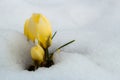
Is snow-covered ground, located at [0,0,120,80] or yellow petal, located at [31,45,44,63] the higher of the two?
yellow petal, located at [31,45,44,63]

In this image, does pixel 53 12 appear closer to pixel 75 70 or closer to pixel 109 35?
pixel 109 35

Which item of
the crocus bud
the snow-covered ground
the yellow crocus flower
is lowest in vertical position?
the snow-covered ground

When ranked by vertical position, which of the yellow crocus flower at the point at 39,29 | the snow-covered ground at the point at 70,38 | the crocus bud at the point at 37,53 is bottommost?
the snow-covered ground at the point at 70,38

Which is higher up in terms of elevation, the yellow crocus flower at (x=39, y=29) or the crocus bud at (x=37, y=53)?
the yellow crocus flower at (x=39, y=29)

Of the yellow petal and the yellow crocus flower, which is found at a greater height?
the yellow crocus flower
